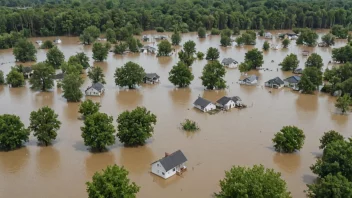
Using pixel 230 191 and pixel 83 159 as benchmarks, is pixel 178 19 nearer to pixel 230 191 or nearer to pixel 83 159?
pixel 83 159

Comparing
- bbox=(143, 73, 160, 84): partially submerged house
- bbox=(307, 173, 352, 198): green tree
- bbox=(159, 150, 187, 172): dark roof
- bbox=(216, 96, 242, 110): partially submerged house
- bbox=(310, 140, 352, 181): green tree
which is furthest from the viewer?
bbox=(143, 73, 160, 84): partially submerged house

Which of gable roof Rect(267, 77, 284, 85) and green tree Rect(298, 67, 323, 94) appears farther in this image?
gable roof Rect(267, 77, 284, 85)

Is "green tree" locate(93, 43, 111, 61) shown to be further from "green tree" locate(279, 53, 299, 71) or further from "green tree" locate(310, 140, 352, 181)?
"green tree" locate(310, 140, 352, 181)

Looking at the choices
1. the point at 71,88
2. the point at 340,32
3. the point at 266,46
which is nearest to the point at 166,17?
the point at 266,46

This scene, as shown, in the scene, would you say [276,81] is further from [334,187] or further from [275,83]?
[334,187]

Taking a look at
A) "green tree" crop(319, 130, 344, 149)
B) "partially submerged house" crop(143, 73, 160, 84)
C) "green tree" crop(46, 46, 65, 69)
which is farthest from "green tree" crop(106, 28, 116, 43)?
"green tree" crop(319, 130, 344, 149)

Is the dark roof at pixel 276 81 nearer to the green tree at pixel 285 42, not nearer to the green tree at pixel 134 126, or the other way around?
the green tree at pixel 134 126

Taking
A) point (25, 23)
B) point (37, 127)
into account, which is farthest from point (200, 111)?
point (25, 23)
